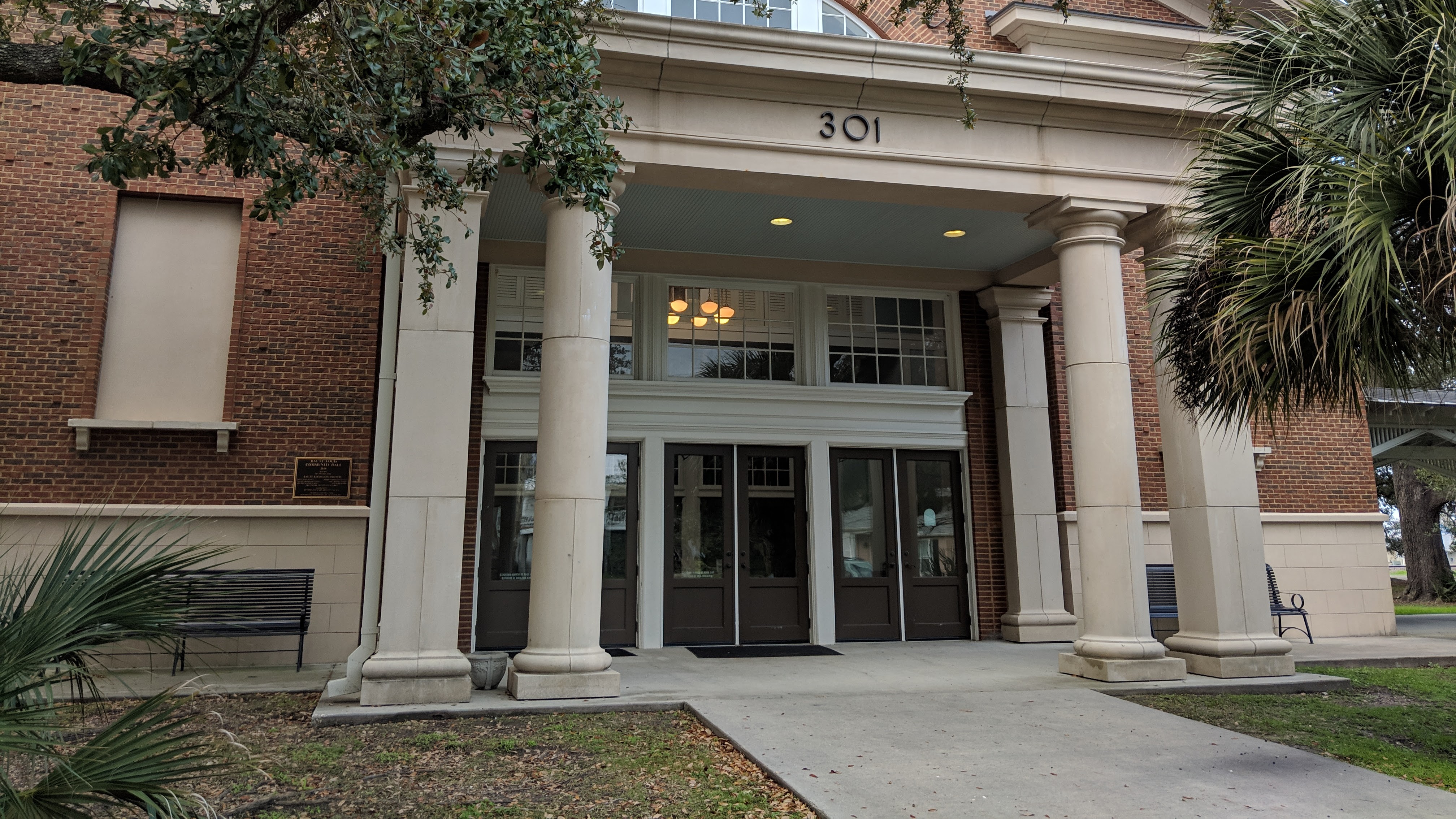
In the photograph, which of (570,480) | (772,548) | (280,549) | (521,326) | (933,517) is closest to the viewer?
(570,480)

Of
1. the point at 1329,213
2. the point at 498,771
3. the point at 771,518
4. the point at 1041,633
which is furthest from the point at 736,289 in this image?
the point at 498,771

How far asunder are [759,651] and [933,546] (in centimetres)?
317

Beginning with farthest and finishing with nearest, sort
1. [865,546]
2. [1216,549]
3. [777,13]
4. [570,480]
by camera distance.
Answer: [865,546] → [777,13] → [1216,549] → [570,480]

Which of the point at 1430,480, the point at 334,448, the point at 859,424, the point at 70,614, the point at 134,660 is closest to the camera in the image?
the point at 70,614

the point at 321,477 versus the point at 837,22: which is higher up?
the point at 837,22

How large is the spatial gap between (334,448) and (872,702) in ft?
22.6

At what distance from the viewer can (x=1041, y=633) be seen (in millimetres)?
12477

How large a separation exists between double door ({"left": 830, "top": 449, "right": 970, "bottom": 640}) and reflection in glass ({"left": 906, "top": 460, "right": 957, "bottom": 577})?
0.01 metres

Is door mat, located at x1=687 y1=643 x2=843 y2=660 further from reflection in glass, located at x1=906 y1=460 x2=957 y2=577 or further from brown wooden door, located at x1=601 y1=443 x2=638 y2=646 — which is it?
reflection in glass, located at x1=906 y1=460 x2=957 y2=577

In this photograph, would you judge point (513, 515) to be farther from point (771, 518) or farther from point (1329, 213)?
point (1329, 213)

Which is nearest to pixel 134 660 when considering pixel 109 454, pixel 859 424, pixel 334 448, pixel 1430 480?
pixel 109 454

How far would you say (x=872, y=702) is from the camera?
7.93 metres

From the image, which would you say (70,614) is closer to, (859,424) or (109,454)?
(109,454)

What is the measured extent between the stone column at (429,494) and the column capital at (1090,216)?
5975 millimetres
